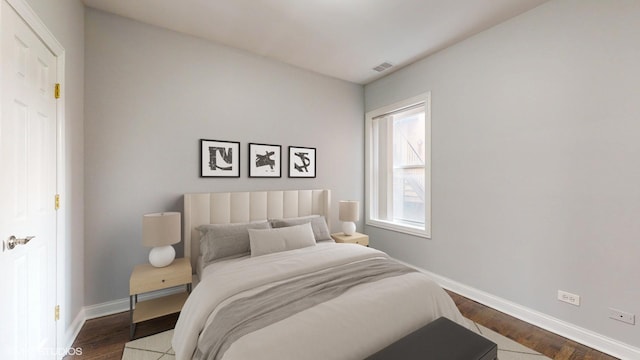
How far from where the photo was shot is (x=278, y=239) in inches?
100

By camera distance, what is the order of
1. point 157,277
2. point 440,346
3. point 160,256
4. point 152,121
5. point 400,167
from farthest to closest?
point 400,167
point 152,121
point 160,256
point 157,277
point 440,346

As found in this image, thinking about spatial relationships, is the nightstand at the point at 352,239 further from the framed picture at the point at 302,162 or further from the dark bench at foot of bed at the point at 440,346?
the dark bench at foot of bed at the point at 440,346

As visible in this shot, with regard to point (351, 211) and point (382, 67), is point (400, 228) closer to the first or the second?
point (351, 211)

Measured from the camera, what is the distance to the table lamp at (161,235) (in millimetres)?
2234

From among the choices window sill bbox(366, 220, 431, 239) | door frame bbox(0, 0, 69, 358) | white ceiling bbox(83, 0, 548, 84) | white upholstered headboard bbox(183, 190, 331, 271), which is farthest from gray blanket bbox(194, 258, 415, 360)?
white ceiling bbox(83, 0, 548, 84)

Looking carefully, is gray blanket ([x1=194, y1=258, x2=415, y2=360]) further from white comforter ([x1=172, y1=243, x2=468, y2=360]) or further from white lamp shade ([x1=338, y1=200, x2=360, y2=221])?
white lamp shade ([x1=338, y1=200, x2=360, y2=221])

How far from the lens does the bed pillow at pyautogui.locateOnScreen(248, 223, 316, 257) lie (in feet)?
8.08

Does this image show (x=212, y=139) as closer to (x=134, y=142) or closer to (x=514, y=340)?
(x=134, y=142)

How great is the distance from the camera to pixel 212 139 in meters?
2.98

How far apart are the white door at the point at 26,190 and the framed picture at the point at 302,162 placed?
7.55 ft

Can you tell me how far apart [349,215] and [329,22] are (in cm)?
230

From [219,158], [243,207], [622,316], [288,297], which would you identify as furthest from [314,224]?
[622,316]

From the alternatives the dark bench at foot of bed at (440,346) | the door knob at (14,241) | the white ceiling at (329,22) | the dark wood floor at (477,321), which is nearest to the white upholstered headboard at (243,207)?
the dark wood floor at (477,321)

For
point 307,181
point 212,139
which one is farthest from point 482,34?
point 212,139
